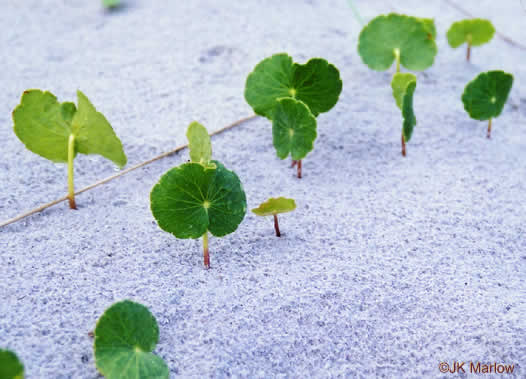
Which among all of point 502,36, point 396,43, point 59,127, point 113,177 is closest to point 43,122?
point 59,127

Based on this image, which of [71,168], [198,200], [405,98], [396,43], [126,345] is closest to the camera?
[126,345]

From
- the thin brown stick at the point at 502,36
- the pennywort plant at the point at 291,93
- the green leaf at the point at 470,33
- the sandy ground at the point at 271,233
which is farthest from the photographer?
the thin brown stick at the point at 502,36

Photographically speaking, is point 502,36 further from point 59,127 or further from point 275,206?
point 59,127

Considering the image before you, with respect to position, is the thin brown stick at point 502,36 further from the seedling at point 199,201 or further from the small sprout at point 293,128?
the seedling at point 199,201

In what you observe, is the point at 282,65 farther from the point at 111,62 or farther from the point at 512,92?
the point at 512,92

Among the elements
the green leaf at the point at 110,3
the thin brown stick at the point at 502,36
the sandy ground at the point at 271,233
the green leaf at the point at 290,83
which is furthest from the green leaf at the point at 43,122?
the thin brown stick at the point at 502,36

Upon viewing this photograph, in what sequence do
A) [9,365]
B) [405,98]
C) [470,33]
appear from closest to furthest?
[9,365] → [405,98] → [470,33]

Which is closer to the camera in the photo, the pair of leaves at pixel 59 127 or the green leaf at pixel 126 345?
the green leaf at pixel 126 345

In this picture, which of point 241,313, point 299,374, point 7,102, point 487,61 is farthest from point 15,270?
point 487,61
